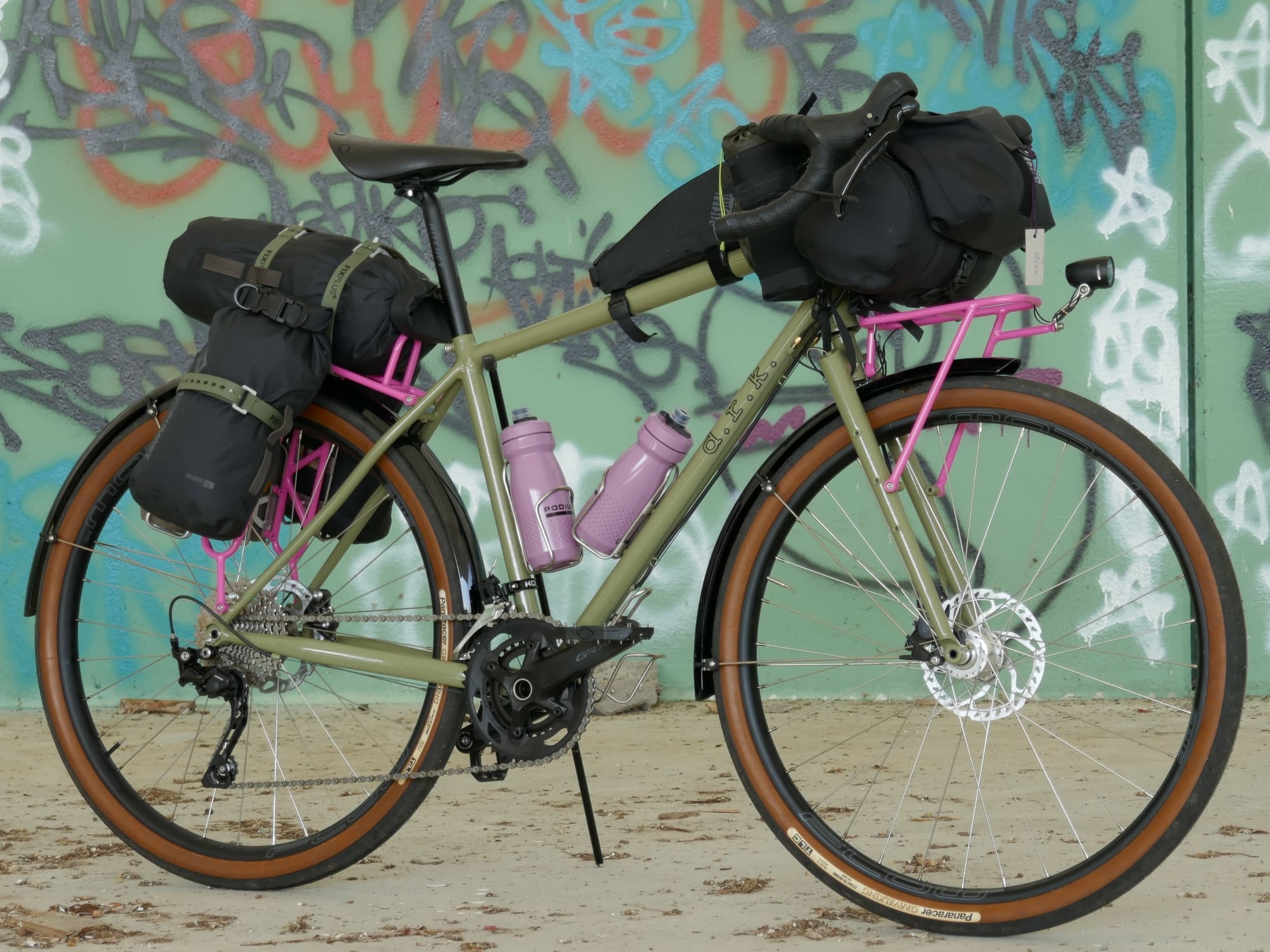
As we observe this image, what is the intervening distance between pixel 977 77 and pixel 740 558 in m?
2.57

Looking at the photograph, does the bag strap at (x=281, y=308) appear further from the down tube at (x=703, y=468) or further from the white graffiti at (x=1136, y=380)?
the white graffiti at (x=1136, y=380)

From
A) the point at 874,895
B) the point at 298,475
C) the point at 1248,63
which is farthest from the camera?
the point at 1248,63

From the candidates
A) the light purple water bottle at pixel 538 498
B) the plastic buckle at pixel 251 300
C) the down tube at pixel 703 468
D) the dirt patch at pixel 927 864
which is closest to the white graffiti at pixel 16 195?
the plastic buckle at pixel 251 300

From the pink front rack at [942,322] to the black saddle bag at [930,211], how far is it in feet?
0.15

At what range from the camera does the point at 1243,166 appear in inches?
162

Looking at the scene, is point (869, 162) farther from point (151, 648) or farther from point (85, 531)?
point (151, 648)

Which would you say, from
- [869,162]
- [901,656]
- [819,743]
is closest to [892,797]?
[819,743]

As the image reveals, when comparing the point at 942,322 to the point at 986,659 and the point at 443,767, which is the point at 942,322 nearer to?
the point at 986,659

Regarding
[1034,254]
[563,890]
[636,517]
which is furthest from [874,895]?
[1034,254]

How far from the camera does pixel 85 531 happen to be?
255 cm

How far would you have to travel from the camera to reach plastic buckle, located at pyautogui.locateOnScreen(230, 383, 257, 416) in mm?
2316

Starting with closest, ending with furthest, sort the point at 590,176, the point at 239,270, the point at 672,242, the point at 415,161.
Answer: the point at 672,242 < the point at 415,161 < the point at 239,270 < the point at 590,176

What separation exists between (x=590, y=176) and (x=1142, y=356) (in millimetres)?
1806

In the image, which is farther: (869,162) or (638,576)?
(638,576)
